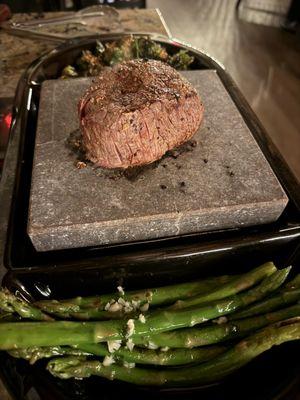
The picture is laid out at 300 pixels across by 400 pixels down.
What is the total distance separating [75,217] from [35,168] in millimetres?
416

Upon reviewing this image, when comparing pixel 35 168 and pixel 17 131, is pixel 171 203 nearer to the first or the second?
pixel 35 168

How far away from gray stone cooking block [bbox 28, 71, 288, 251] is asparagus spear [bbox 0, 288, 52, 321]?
0.30 m

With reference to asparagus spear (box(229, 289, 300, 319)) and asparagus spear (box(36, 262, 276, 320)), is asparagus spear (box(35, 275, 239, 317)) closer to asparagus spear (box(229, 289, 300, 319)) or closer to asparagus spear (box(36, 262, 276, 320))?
asparagus spear (box(36, 262, 276, 320))

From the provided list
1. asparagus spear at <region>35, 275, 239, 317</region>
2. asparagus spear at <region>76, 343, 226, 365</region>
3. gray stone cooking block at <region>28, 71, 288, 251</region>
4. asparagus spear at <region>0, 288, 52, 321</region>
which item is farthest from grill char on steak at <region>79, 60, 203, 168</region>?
asparagus spear at <region>76, 343, 226, 365</region>

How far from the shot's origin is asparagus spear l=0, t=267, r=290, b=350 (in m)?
1.40

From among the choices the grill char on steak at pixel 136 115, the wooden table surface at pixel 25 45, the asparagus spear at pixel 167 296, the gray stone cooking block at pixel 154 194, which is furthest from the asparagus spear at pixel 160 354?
the wooden table surface at pixel 25 45

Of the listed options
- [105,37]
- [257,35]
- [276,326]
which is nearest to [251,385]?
[276,326]

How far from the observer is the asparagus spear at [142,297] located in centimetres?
157

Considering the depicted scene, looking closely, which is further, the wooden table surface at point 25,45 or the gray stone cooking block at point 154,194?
the wooden table surface at point 25,45

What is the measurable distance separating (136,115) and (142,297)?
85 cm

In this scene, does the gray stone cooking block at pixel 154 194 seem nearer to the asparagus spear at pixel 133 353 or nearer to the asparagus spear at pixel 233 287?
the asparagus spear at pixel 233 287

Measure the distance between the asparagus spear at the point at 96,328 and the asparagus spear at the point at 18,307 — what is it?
7cm

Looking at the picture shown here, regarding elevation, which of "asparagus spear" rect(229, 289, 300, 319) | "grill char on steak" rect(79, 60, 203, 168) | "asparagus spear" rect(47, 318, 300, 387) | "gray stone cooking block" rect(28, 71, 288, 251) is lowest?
"asparagus spear" rect(47, 318, 300, 387)

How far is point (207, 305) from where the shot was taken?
1558mm
